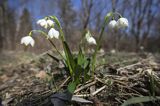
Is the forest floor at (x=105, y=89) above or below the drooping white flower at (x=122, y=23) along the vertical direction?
below

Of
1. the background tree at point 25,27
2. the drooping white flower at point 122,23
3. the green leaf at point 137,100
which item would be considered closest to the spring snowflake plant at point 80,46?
the drooping white flower at point 122,23

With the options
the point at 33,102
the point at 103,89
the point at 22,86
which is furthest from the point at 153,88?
the point at 22,86

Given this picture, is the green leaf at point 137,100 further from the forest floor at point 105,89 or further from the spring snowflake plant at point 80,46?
the spring snowflake plant at point 80,46

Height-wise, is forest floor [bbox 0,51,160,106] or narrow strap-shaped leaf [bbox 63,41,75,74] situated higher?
narrow strap-shaped leaf [bbox 63,41,75,74]

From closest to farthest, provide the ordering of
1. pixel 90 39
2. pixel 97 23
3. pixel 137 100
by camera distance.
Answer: pixel 137 100
pixel 90 39
pixel 97 23

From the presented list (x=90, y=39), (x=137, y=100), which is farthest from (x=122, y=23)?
(x=137, y=100)

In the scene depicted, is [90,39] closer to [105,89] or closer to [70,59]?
[70,59]

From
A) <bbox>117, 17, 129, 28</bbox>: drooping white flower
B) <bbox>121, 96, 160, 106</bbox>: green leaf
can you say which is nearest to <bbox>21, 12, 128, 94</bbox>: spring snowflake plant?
<bbox>117, 17, 129, 28</bbox>: drooping white flower

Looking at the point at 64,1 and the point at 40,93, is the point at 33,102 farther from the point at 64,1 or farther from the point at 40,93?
the point at 64,1

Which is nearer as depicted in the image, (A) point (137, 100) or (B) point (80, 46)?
(A) point (137, 100)

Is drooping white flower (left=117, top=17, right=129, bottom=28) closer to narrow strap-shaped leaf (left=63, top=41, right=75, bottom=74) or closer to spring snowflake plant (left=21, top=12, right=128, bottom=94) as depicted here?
spring snowflake plant (left=21, top=12, right=128, bottom=94)

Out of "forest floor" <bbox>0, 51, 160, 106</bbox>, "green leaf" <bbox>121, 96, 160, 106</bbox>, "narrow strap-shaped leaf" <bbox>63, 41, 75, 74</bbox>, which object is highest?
"narrow strap-shaped leaf" <bbox>63, 41, 75, 74</bbox>
